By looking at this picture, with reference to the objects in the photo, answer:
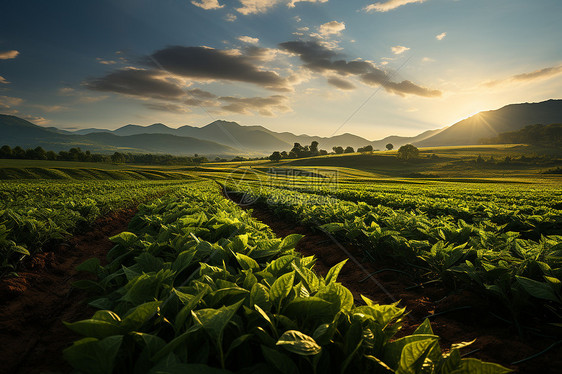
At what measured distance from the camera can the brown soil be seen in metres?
1.96

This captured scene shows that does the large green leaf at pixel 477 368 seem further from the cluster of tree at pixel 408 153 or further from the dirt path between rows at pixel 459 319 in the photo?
the cluster of tree at pixel 408 153

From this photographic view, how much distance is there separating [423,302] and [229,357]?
10.1 feet

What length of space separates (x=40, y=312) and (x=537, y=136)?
172248 millimetres

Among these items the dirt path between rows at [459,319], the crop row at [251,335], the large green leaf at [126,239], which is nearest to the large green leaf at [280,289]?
the crop row at [251,335]

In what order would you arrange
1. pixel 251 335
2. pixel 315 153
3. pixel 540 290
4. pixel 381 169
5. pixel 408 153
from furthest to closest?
pixel 315 153 → pixel 408 153 → pixel 381 169 → pixel 540 290 → pixel 251 335

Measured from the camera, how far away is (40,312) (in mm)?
2842

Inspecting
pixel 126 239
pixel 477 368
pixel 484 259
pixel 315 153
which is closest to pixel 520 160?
pixel 315 153

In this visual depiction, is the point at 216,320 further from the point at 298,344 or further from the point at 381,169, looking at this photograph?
the point at 381,169

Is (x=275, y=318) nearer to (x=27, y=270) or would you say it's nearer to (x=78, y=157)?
(x=27, y=270)

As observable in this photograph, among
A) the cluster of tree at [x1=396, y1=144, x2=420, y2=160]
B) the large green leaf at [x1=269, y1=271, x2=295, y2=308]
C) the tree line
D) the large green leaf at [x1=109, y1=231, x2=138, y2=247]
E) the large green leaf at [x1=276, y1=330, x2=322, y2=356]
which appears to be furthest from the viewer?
the tree line

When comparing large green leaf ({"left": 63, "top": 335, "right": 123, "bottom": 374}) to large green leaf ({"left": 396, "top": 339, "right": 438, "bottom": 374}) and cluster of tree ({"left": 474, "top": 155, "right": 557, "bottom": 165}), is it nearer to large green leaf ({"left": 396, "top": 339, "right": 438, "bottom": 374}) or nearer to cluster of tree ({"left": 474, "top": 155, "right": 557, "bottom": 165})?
large green leaf ({"left": 396, "top": 339, "right": 438, "bottom": 374})

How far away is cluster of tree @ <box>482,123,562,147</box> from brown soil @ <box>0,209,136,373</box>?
6047 inches

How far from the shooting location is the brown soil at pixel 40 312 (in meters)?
1.96

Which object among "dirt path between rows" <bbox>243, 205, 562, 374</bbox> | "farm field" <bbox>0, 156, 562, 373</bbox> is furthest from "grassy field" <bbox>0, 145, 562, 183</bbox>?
"farm field" <bbox>0, 156, 562, 373</bbox>
